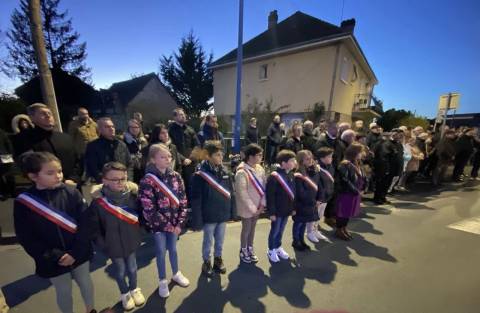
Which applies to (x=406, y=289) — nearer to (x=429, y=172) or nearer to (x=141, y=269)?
(x=141, y=269)

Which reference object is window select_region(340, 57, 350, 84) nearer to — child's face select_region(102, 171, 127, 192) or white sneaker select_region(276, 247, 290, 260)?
white sneaker select_region(276, 247, 290, 260)

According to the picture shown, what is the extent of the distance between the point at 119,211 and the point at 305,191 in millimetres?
2570

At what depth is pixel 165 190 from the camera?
2.49m

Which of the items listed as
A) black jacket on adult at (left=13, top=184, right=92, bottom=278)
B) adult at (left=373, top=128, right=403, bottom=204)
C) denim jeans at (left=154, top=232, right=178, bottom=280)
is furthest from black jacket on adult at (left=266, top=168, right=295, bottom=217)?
adult at (left=373, top=128, right=403, bottom=204)

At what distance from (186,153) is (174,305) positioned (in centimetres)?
277

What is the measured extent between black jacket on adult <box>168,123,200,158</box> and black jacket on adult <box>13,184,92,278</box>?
2.51 meters

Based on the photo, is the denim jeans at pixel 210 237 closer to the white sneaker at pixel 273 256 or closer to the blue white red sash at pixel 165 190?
the blue white red sash at pixel 165 190

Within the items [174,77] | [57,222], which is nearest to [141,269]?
[57,222]

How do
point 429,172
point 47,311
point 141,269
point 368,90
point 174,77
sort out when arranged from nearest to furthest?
point 47,311 < point 141,269 < point 429,172 < point 368,90 < point 174,77

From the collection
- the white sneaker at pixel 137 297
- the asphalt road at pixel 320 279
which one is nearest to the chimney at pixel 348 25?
the asphalt road at pixel 320 279

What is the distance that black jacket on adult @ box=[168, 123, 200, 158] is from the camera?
4469 millimetres

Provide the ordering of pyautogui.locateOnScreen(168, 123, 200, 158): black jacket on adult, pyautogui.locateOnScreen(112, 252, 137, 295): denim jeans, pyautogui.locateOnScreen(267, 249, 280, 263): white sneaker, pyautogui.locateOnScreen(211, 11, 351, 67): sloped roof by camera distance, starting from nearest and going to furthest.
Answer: pyautogui.locateOnScreen(112, 252, 137, 295): denim jeans → pyautogui.locateOnScreen(267, 249, 280, 263): white sneaker → pyautogui.locateOnScreen(168, 123, 200, 158): black jacket on adult → pyautogui.locateOnScreen(211, 11, 351, 67): sloped roof

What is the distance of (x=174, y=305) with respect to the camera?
2.43 m

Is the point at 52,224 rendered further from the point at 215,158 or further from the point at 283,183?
the point at 283,183
